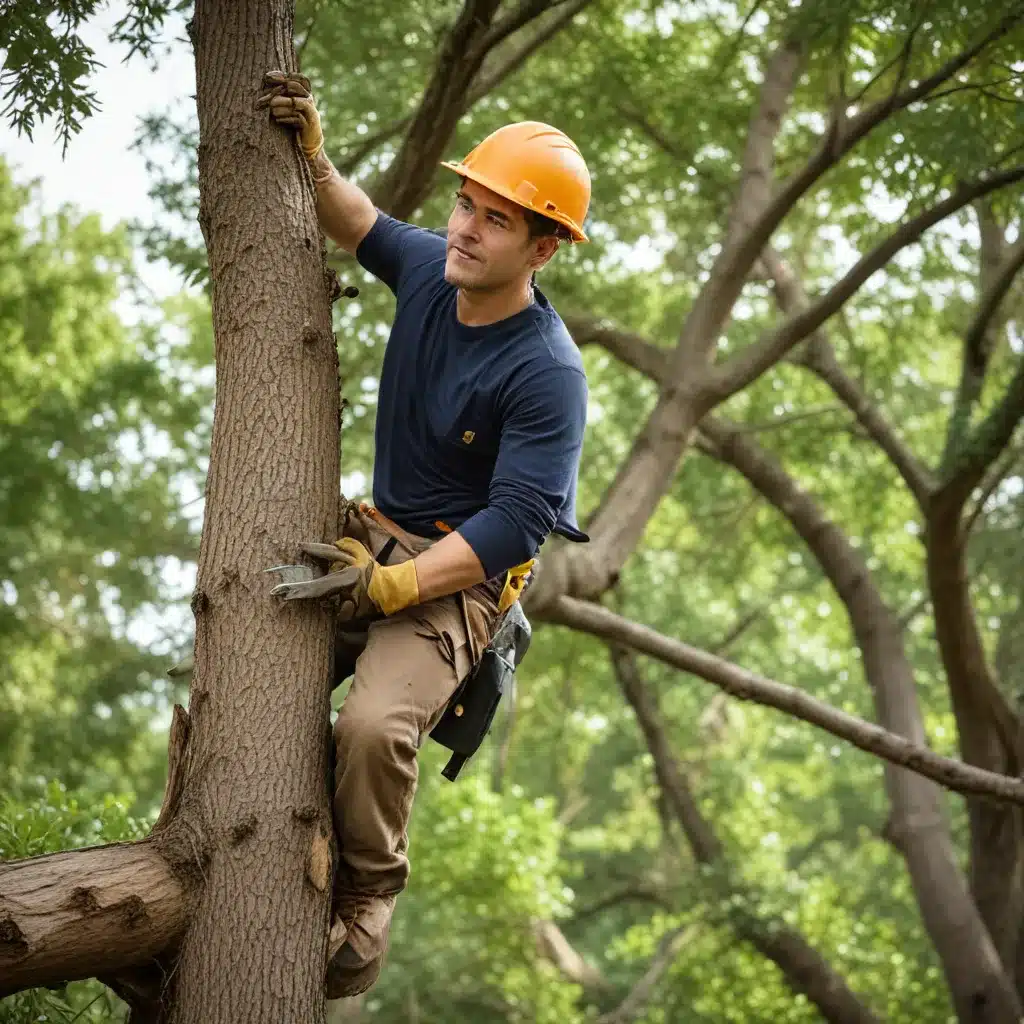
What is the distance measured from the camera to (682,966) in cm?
1314

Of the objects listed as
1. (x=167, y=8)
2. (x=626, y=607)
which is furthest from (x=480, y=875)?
(x=167, y=8)

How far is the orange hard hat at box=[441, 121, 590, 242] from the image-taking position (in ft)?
10.6

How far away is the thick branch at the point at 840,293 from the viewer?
634cm

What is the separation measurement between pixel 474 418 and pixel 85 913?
1.41m

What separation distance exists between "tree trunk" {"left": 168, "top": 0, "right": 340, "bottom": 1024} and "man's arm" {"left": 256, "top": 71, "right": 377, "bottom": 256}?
0.04 metres

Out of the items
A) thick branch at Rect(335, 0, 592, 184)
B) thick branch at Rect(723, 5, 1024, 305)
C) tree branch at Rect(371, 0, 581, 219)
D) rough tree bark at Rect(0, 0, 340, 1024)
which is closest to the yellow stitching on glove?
rough tree bark at Rect(0, 0, 340, 1024)

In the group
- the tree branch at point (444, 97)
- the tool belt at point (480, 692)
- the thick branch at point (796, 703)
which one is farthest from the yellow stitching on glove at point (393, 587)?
the thick branch at point (796, 703)

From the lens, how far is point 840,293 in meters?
6.61

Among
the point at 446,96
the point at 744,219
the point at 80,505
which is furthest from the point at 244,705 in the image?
the point at 80,505

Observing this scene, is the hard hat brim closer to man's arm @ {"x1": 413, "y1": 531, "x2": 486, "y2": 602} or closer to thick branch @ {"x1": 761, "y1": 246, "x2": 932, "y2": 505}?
man's arm @ {"x1": 413, "y1": 531, "x2": 486, "y2": 602}

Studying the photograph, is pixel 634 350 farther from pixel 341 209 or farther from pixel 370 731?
pixel 370 731

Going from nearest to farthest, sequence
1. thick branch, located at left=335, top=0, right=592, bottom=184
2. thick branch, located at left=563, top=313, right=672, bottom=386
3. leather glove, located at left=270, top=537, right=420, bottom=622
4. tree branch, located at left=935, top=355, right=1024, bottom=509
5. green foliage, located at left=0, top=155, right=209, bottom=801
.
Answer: leather glove, located at left=270, top=537, right=420, bottom=622
thick branch, located at left=335, top=0, right=592, bottom=184
tree branch, located at left=935, top=355, right=1024, bottom=509
thick branch, located at left=563, top=313, right=672, bottom=386
green foliage, located at left=0, top=155, right=209, bottom=801

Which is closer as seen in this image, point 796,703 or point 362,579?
point 362,579

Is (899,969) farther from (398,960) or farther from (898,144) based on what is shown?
(898,144)
